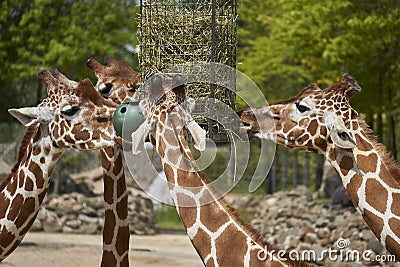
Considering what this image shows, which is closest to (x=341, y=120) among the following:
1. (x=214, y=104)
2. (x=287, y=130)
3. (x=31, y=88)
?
(x=287, y=130)

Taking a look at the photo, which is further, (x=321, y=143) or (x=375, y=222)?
(x=321, y=143)

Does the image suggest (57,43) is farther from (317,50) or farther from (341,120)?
(341,120)

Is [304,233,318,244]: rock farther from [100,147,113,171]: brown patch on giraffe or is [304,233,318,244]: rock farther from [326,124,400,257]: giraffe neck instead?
[326,124,400,257]: giraffe neck

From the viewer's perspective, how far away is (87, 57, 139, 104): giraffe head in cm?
769

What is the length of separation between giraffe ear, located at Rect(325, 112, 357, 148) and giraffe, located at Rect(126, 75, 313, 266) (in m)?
1.41

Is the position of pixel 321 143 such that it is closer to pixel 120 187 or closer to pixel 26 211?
pixel 120 187

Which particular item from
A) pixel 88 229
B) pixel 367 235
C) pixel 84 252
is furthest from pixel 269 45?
pixel 367 235

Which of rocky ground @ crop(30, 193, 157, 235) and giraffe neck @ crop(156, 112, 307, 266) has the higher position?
giraffe neck @ crop(156, 112, 307, 266)

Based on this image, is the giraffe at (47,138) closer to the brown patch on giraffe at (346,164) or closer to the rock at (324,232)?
the brown patch on giraffe at (346,164)

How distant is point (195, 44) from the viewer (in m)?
6.80

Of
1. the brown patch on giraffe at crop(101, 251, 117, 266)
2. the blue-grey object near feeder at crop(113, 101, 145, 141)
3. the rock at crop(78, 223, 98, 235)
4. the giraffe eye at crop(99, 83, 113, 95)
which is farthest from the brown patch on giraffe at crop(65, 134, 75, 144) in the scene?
the rock at crop(78, 223, 98, 235)

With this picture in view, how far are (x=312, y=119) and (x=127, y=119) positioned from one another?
1.63 meters

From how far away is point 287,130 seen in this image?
6918mm

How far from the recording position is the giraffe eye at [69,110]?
6.82 m
